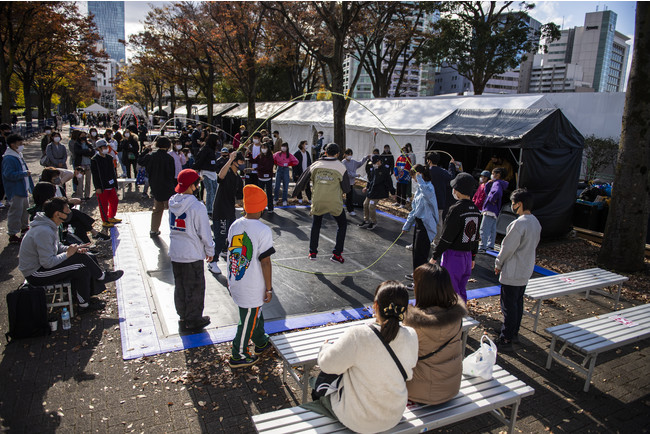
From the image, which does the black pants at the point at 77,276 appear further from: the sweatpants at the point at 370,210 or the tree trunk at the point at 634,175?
the tree trunk at the point at 634,175

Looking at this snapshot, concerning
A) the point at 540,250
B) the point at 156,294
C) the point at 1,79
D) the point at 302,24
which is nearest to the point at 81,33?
the point at 1,79

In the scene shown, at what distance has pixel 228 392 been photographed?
3.83 meters

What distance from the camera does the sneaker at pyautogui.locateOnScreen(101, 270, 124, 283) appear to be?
19.7 ft

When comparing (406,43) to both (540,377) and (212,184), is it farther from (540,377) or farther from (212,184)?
(540,377)

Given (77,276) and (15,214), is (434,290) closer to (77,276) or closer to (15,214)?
(77,276)

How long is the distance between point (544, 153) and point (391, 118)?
6.72 meters

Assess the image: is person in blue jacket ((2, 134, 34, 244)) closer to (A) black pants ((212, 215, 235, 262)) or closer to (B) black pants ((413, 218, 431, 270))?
(A) black pants ((212, 215, 235, 262))

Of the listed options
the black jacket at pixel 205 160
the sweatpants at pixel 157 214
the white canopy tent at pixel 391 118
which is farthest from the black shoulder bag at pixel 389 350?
the white canopy tent at pixel 391 118

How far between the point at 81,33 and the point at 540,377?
33.0 metres

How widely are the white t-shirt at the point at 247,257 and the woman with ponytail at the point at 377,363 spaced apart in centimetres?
149

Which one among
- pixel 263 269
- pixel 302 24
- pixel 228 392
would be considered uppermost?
pixel 302 24

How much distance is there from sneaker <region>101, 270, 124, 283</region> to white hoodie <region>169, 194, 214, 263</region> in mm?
1903

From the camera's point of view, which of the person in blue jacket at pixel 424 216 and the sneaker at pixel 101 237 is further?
the sneaker at pixel 101 237

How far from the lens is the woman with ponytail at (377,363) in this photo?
8.05 ft
